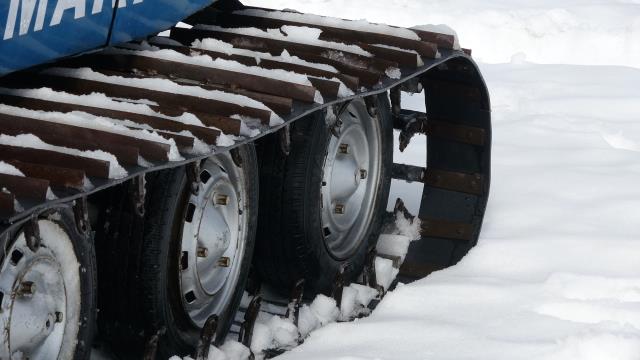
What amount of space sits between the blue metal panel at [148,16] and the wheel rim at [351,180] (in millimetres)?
702

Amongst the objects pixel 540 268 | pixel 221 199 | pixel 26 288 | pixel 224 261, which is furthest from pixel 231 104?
pixel 540 268

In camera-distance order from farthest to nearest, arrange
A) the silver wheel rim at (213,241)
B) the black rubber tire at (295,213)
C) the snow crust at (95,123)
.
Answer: the black rubber tire at (295,213), the silver wheel rim at (213,241), the snow crust at (95,123)

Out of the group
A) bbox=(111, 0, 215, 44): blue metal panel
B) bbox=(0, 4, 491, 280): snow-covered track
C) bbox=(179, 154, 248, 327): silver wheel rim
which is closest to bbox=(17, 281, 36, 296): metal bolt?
bbox=(0, 4, 491, 280): snow-covered track

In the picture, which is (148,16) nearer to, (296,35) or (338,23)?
(296,35)

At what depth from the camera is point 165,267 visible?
4312 millimetres

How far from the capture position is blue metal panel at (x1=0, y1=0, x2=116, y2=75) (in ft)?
12.7

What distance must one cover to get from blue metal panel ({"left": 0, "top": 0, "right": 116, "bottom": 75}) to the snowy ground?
1.22 m

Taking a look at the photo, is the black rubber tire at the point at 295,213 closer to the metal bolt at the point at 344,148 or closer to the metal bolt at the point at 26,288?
the metal bolt at the point at 344,148

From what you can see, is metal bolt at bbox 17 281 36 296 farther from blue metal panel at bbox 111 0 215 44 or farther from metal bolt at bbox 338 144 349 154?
metal bolt at bbox 338 144 349 154

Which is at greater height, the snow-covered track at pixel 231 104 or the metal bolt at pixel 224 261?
the snow-covered track at pixel 231 104

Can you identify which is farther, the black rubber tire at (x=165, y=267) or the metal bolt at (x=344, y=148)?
the metal bolt at (x=344, y=148)

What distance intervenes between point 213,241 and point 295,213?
0.56 meters

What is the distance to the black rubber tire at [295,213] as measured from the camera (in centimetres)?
508

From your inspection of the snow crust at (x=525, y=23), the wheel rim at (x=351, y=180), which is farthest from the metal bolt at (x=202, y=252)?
the snow crust at (x=525, y=23)
